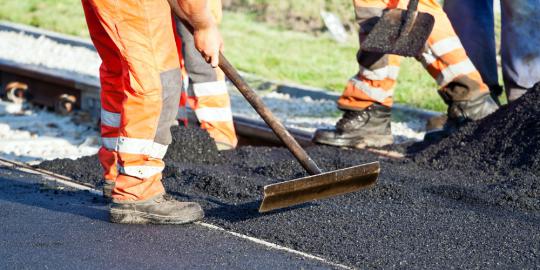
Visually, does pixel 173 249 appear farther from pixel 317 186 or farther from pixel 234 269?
pixel 317 186

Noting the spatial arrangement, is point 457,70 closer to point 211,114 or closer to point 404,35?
point 404,35

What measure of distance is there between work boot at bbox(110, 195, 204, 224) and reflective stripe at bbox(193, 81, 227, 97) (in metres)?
1.90

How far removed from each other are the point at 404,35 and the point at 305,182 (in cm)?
224

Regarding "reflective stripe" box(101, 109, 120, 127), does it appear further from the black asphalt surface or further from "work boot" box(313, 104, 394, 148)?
"work boot" box(313, 104, 394, 148)

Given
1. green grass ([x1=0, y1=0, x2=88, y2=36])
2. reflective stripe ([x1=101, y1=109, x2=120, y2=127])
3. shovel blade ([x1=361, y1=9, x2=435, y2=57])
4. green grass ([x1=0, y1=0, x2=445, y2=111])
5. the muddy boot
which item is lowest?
green grass ([x1=0, y1=0, x2=88, y2=36])

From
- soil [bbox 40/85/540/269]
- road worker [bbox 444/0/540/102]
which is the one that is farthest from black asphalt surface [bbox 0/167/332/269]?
road worker [bbox 444/0/540/102]

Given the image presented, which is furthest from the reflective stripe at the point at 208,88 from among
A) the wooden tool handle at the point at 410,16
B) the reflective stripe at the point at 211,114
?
the wooden tool handle at the point at 410,16

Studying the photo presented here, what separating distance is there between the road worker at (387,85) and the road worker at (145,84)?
7.27 ft

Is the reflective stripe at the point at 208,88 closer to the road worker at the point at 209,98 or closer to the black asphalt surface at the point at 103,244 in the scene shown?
the road worker at the point at 209,98

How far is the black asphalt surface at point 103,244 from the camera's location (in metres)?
4.42

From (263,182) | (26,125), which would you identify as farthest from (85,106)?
(263,182)

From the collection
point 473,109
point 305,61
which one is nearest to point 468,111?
point 473,109

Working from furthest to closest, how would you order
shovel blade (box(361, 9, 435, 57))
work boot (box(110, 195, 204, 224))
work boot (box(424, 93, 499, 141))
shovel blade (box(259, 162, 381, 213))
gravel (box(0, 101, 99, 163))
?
gravel (box(0, 101, 99, 163)) → work boot (box(424, 93, 499, 141)) → shovel blade (box(361, 9, 435, 57)) → work boot (box(110, 195, 204, 224)) → shovel blade (box(259, 162, 381, 213))

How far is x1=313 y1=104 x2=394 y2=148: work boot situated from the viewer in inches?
279
